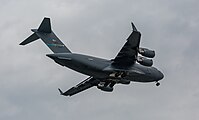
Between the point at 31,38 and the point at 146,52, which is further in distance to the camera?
the point at 31,38

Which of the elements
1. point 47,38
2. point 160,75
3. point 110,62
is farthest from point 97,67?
point 160,75

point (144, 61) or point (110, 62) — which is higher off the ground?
point (110, 62)

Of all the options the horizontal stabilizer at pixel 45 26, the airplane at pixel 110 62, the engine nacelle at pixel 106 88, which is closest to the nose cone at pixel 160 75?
A: the airplane at pixel 110 62

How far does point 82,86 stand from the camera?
61938 millimetres

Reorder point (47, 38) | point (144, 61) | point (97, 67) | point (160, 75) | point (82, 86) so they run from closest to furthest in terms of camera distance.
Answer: point (97, 67) < point (144, 61) < point (47, 38) < point (160, 75) < point (82, 86)

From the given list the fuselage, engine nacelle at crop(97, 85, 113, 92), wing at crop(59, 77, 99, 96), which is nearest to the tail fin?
the fuselage

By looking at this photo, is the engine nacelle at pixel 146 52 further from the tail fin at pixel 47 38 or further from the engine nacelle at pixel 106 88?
the tail fin at pixel 47 38

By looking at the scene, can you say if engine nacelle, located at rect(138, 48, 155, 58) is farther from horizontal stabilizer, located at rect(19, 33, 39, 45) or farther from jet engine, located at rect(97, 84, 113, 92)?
horizontal stabilizer, located at rect(19, 33, 39, 45)

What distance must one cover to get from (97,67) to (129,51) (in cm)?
307

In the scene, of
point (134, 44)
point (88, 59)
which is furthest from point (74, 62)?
point (134, 44)

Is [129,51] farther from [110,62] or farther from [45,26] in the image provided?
[45,26]

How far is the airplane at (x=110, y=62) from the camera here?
55.0 metres

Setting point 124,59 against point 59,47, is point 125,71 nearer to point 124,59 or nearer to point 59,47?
point 124,59

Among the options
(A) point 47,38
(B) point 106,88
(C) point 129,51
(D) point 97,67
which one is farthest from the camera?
(B) point 106,88
